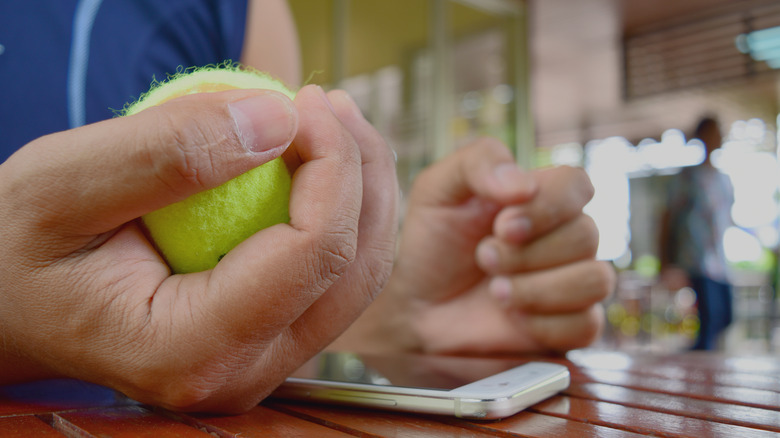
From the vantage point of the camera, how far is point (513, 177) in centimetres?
90

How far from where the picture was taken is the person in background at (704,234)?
353 centimetres

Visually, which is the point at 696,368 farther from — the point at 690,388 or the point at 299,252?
the point at 299,252

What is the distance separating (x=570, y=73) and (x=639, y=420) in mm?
6746

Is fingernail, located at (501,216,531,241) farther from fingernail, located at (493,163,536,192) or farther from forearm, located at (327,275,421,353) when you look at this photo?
forearm, located at (327,275,421,353)

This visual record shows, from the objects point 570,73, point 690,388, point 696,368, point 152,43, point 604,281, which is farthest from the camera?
point 570,73

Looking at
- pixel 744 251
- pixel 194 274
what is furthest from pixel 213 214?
pixel 744 251

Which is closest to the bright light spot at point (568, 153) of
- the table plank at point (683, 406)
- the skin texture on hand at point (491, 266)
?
the skin texture on hand at point (491, 266)

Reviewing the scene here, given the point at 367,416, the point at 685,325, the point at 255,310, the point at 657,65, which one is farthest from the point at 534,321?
the point at 685,325

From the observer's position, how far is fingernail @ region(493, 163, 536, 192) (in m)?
0.89

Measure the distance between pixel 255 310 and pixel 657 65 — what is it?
5.76 meters

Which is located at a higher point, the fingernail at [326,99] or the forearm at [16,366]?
the fingernail at [326,99]

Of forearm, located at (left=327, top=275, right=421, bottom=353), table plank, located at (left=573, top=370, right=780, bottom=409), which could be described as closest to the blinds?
forearm, located at (left=327, top=275, right=421, bottom=353)

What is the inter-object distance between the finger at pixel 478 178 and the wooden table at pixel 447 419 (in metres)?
0.35

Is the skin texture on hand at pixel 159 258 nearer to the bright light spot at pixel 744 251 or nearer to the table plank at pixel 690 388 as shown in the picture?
the table plank at pixel 690 388
